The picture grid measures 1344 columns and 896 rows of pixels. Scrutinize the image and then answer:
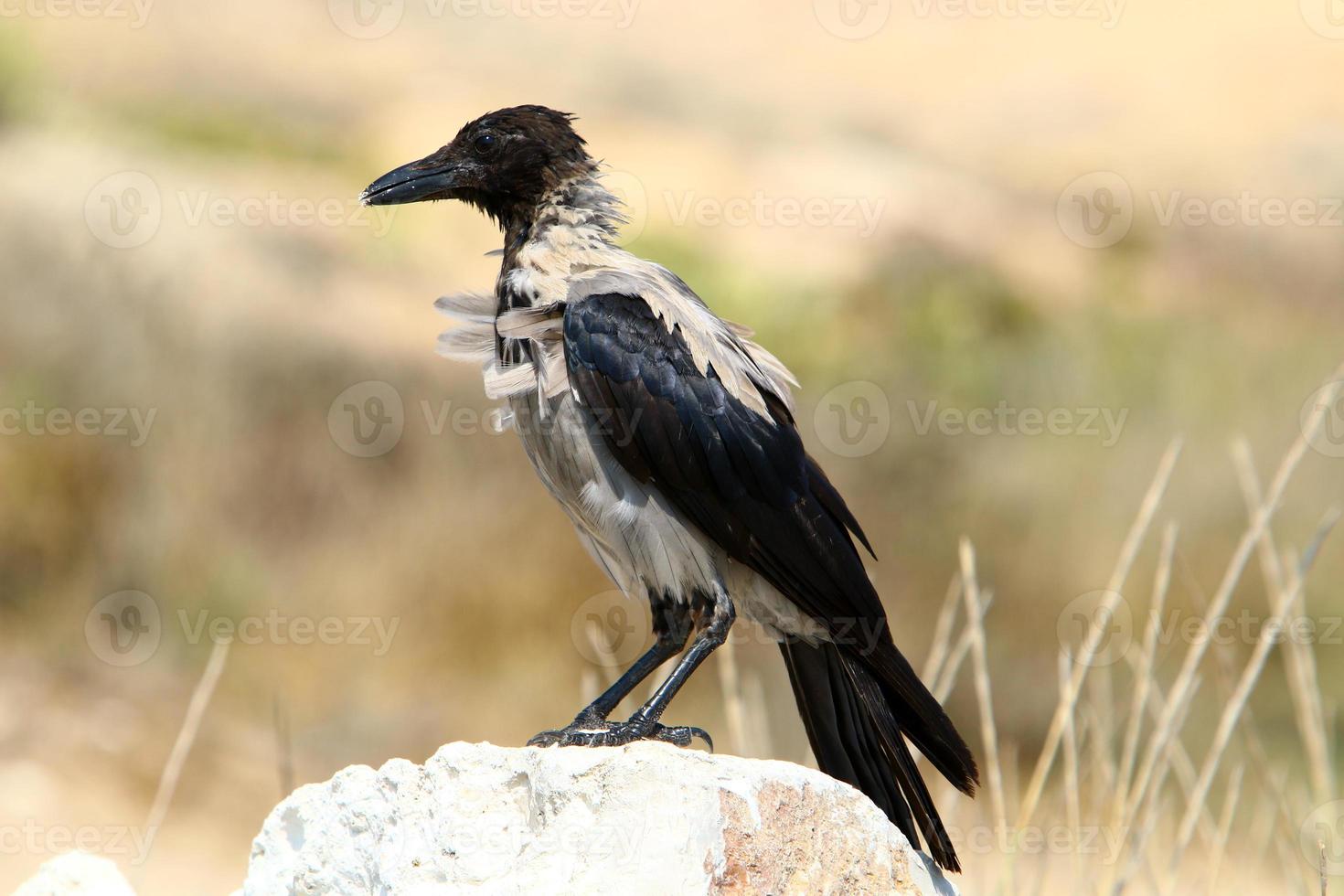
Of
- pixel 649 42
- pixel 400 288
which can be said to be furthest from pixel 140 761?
pixel 649 42

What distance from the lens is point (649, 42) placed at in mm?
21297

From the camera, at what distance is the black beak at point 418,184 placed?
519 centimetres

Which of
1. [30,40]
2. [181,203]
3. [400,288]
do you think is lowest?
[400,288]

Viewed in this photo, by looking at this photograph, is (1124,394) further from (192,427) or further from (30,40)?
(30,40)

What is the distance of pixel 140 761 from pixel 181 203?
21.4 ft

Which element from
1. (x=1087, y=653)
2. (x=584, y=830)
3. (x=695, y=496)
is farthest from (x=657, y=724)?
(x=1087, y=653)

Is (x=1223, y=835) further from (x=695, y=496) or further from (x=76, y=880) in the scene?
(x=76, y=880)

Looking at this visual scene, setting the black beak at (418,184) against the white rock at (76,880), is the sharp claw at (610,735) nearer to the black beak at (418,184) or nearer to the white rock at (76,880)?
the white rock at (76,880)

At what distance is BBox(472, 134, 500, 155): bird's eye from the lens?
17.1 feet

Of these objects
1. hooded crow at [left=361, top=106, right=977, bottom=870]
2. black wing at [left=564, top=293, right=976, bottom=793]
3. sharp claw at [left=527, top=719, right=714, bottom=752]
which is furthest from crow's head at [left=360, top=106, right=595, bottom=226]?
sharp claw at [left=527, top=719, right=714, bottom=752]

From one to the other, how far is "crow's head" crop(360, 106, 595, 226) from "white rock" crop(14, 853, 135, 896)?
252cm

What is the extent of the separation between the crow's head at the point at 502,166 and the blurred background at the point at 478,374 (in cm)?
526

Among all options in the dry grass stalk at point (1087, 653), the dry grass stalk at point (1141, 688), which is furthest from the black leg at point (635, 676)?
the dry grass stalk at point (1141, 688)

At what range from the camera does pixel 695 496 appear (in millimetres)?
4660
